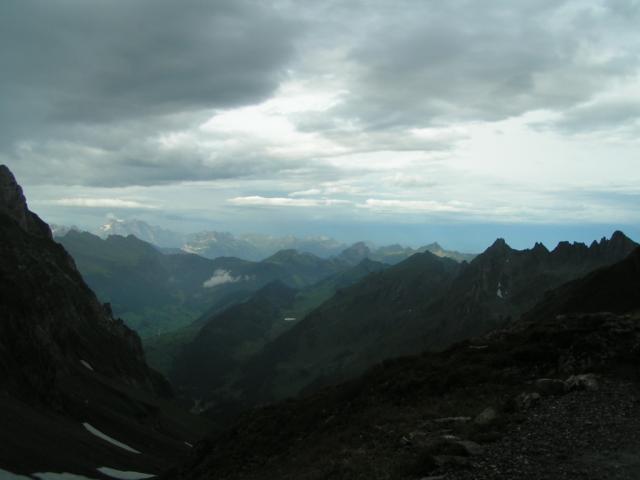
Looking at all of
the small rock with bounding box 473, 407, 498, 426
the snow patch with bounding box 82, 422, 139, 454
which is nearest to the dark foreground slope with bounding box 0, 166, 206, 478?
the snow patch with bounding box 82, 422, 139, 454

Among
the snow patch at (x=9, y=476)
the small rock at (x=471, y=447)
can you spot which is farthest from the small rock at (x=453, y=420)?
the snow patch at (x=9, y=476)

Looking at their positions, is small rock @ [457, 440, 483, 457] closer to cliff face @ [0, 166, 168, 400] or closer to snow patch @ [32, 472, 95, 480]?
snow patch @ [32, 472, 95, 480]

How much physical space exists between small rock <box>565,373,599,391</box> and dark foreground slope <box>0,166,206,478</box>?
56126 millimetres

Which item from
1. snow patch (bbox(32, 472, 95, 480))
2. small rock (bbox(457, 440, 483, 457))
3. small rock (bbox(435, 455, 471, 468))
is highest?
small rock (bbox(457, 440, 483, 457))

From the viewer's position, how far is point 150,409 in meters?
141

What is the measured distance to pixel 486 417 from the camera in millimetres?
24719

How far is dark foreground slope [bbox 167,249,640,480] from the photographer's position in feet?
66.8

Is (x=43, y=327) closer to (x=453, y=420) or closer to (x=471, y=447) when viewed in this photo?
(x=453, y=420)

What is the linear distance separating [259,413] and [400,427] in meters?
22.3

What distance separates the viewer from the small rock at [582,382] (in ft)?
87.4

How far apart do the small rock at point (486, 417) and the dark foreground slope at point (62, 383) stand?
52907 millimetres

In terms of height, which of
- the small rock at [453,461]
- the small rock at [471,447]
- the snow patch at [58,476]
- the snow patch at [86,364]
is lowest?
the snow patch at [86,364]

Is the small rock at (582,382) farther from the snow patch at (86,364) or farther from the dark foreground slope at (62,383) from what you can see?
the snow patch at (86,364)

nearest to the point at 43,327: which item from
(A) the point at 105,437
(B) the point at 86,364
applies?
(B) the point at 86,364
